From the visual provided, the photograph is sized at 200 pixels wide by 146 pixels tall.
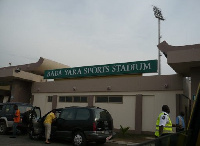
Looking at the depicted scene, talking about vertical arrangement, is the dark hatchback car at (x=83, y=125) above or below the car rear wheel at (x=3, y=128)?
above

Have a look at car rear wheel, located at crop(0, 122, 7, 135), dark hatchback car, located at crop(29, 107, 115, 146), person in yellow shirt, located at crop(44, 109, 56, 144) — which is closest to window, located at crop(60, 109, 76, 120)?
dark hatchback car, located at crop(29, 107, 115, 146)

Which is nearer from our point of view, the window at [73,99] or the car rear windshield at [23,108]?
the car rear windshield at [23,108]

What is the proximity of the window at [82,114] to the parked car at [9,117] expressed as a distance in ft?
14.5

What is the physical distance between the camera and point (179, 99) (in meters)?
14.5

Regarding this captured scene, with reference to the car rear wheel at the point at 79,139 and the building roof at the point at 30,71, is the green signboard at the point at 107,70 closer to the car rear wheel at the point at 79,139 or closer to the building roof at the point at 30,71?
the building roof at the point at 30,71

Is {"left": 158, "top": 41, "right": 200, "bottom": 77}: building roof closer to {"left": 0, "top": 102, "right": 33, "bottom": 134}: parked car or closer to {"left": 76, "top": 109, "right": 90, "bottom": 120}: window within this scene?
{"left": 76, "top": 109, "right": 90, "bottom": 120}: window

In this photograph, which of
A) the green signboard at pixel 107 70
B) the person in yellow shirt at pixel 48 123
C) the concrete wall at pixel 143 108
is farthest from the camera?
the green signboard at pixel 107 70

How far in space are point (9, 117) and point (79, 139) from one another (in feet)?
18.4

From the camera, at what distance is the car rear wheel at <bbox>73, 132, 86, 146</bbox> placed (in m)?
9.61

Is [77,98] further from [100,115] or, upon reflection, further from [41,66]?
[100,115]

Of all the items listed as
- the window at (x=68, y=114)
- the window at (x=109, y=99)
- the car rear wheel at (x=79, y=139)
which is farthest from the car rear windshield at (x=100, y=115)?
the window at (x=109, y=99)

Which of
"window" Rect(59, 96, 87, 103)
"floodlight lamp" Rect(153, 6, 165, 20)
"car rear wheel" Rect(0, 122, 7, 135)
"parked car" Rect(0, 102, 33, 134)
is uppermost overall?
"floodlight lamp" Rect(153, 6, 165, 20)

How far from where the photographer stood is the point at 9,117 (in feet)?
43.2

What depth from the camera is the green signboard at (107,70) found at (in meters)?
17.7
